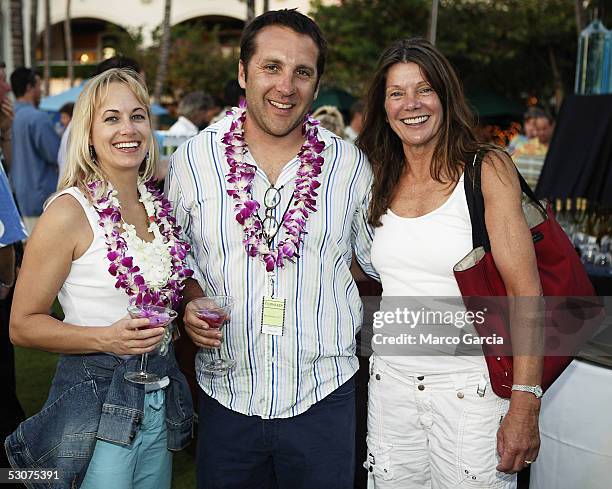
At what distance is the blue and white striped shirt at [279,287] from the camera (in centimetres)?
237

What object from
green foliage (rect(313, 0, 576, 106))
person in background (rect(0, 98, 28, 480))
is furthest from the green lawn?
green foliage (rect(313, 0, 576, 106))

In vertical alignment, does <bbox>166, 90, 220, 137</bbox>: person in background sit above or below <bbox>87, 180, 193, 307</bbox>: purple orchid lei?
above

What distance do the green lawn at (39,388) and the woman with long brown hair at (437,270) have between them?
1.88 metres

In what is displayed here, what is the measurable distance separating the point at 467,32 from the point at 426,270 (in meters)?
19.7

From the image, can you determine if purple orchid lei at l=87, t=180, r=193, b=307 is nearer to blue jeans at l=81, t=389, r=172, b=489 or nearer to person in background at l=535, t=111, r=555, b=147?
blue jeans at l=81, t=389, r=172, b=489

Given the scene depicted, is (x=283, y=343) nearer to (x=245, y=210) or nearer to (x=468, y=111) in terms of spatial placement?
(x=245, y=210)

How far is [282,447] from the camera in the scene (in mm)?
2391

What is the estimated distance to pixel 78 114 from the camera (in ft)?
7.84

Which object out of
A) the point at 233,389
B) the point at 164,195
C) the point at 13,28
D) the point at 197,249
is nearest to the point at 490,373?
the point at 233,389

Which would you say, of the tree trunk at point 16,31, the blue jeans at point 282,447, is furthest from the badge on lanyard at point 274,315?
the tree trunk at point 16,31

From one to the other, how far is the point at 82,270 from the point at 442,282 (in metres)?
1.14

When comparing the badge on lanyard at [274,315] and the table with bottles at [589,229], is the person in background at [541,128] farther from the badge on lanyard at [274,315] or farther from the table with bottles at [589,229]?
the badge on lanyard at [274,315]

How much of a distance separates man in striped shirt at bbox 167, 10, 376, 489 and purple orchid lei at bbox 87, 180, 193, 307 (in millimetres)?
96

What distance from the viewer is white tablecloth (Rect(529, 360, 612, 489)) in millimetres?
2842
